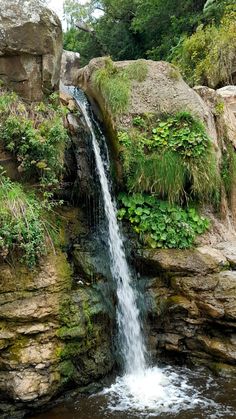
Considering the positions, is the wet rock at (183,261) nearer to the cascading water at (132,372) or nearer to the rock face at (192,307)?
the rock face at (192,307)

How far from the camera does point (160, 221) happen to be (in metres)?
5.48

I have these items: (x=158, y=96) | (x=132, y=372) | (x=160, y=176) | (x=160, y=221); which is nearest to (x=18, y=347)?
(x=132, y=372)

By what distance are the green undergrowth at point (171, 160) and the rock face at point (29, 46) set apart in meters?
1.30

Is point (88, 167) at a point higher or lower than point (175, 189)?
higher

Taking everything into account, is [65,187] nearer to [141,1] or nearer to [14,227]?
[14,227]

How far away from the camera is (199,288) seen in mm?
4965

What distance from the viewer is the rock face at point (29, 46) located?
200 inches

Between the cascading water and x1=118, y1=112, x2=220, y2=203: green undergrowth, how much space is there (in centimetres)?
46

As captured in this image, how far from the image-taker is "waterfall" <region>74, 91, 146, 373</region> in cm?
486

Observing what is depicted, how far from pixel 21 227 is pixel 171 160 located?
2355mm

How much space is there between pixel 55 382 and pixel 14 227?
1585 mm

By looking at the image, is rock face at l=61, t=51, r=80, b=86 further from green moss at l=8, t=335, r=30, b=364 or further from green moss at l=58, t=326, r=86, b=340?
green moss at l=8, t=335, r=30, b=364

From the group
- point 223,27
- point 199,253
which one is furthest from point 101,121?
point 223,27

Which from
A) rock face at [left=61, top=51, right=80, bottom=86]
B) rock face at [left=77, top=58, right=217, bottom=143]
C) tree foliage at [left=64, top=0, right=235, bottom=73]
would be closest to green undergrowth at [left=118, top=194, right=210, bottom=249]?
rock face at [left=77, top=58, right=217, bottom=143]
